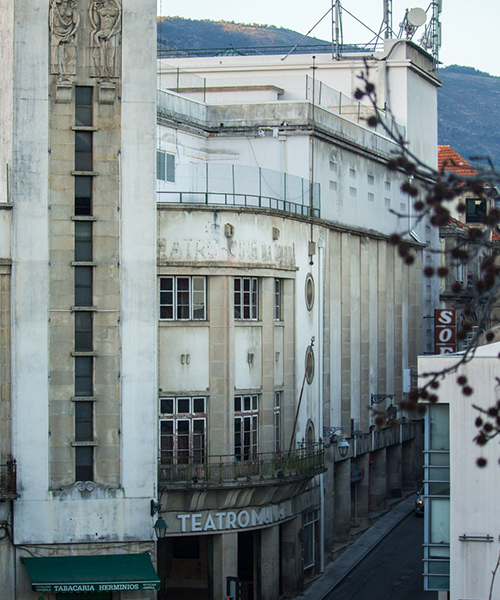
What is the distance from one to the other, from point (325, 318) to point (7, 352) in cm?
1917

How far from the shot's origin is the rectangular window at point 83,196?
141 ft

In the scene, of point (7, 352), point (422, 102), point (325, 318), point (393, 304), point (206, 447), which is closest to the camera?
point (7, 352)

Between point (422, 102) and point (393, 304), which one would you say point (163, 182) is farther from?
point (422, 102)

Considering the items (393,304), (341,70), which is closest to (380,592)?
(393,304)

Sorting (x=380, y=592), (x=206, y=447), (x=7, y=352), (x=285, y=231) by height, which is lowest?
(x=380, y=592)

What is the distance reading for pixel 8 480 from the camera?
1673 inches

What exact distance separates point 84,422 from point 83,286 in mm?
3919

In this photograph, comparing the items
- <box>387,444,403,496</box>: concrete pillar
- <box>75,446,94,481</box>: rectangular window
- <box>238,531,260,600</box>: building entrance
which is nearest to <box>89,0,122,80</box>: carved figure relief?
<box>75,446,94,481</box>: rectangular window

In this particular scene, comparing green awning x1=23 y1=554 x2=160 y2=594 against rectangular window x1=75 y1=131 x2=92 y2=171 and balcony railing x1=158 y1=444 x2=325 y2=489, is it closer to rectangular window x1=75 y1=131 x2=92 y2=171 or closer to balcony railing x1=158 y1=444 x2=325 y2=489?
balcony railing x1=158 y1=444 x2=325 y2=489

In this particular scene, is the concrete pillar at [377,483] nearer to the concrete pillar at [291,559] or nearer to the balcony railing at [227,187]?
the concrete pillar at [291,559]

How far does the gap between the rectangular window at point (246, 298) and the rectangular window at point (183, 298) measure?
4.55ft

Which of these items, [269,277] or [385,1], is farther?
[385,1]

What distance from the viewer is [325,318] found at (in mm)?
59281

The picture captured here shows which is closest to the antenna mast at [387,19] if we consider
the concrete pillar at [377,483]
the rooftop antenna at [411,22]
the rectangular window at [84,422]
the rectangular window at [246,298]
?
the rooftop antenna at [411,22]
